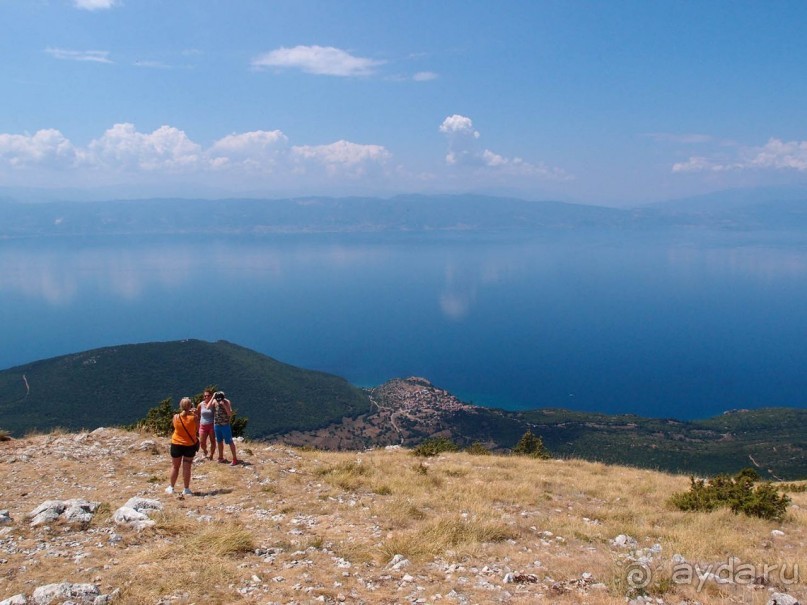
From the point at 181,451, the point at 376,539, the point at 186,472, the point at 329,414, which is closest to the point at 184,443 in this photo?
the point at 181,451

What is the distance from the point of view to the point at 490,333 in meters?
187

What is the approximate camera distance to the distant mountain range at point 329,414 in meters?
66.9

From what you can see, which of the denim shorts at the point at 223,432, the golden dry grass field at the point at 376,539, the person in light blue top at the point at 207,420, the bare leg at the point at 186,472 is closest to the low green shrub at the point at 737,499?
the golden dry grass field at the point at 376,539

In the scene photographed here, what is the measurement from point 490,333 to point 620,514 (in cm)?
17954

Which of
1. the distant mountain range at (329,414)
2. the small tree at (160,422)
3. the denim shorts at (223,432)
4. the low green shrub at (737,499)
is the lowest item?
the distant mountain range at (329,414)

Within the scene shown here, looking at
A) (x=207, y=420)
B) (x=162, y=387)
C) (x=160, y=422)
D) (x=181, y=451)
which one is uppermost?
(x=181, y=451)

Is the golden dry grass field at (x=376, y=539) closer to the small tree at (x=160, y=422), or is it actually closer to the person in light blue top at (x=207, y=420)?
the person in light blue top at (x=207, y=420)

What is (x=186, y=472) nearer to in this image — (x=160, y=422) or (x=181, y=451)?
(x=181, y=451)

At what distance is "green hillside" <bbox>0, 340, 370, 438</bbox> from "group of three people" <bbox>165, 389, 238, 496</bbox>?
6574cm

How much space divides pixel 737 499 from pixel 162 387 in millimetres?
94695

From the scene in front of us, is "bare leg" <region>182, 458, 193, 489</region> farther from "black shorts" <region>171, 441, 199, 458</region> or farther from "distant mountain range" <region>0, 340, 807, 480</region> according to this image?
"distant mountain range" <region>0, 340, 807, 480</region>

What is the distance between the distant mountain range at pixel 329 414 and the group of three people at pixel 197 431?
5801 centimetres

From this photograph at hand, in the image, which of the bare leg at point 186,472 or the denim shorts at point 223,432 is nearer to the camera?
the bare leg at point 186,472

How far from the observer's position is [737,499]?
1097cm
